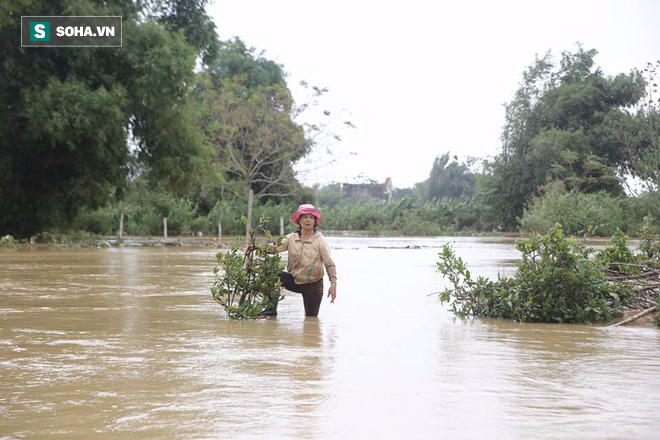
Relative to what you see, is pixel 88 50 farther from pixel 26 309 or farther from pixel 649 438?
pixel 649 438

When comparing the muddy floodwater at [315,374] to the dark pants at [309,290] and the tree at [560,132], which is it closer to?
the dark pants at [309,290]

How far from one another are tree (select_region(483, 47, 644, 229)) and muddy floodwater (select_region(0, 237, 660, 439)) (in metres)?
38.0

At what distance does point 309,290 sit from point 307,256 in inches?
15.4

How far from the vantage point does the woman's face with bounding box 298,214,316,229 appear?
8312 millimetres

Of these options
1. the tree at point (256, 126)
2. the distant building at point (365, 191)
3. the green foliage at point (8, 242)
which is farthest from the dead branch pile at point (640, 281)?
the distant building at point (365, 191)

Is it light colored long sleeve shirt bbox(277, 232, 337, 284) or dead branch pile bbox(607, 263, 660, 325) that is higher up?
light colored long sleeve shirt bbox(277, 232, 337, 284)

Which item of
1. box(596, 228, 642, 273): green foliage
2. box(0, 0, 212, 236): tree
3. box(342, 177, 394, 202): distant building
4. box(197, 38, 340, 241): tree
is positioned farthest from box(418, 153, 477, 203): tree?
box(596, 228, 642, 273): green foliage

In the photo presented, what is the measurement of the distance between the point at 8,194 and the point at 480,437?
22709 millimetres

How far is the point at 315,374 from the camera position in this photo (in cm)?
532

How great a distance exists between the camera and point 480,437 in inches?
149

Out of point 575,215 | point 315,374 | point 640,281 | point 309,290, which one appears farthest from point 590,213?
point 315,374

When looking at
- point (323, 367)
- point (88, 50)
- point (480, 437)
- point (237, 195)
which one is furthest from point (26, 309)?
point (237, 195)

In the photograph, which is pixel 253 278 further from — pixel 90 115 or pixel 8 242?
pixel 8 242

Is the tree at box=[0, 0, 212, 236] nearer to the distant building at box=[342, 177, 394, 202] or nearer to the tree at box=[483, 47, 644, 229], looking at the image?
the tree at box=[483, 47, 644, 229]
